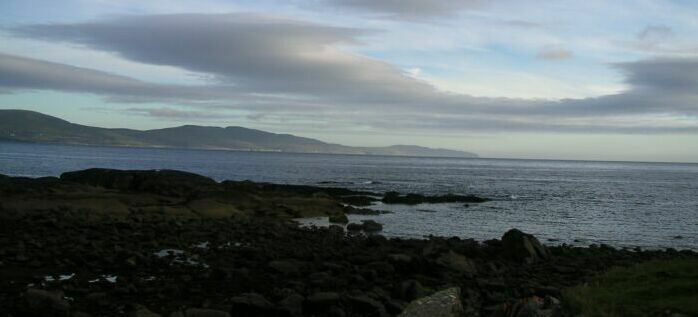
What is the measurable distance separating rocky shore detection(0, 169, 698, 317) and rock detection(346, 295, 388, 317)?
25 mm

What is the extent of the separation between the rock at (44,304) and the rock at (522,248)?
17643 millimetres

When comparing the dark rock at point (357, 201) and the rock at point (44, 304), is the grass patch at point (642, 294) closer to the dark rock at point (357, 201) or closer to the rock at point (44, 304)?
the rock at point (44, 304)

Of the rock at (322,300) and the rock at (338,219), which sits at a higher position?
the rock at (322,300)

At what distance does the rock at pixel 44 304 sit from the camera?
541 inches

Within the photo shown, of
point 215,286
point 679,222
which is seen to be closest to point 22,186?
point 215,286

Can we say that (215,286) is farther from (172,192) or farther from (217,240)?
(172,192)

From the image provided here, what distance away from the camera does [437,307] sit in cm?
1126

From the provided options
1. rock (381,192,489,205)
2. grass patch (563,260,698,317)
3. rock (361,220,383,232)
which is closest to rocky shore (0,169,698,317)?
grass patch (563,260,698,317)

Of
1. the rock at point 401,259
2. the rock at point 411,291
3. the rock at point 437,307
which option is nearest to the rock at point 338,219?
the rock at point 401,259

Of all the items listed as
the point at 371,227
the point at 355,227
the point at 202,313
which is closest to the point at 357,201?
the point at 371,227

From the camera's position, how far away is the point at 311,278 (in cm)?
1914

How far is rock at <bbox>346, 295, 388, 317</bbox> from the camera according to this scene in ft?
47.5

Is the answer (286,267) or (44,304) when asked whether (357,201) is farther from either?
(44,304)

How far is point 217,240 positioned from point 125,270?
8371 mm
